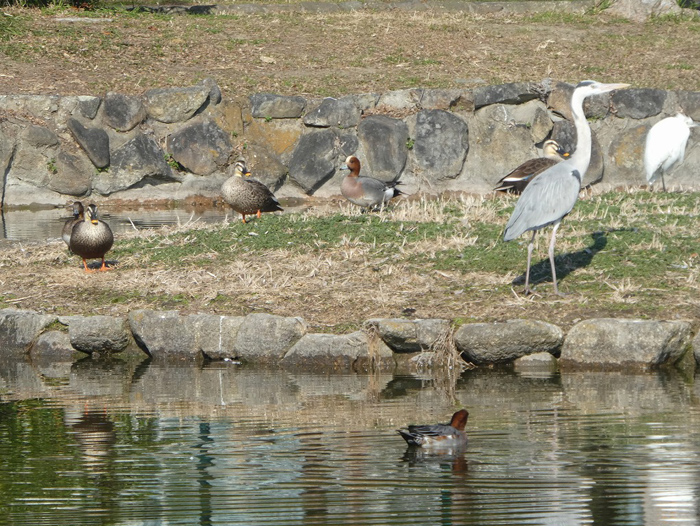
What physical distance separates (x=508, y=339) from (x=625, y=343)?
35.1 inches

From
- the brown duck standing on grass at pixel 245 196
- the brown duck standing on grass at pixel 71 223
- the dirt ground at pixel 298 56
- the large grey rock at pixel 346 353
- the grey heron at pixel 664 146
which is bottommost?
the large grey rock at pixel 346 353

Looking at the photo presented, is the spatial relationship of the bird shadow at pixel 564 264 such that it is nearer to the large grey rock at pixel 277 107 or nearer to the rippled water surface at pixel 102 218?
the rippled water surface at pixel 102 218

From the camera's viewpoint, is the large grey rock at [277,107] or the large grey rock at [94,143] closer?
the large grey rock at [94,143]

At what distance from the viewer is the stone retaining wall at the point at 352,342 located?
8.72 meters

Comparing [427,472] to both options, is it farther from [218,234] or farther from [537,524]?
[218,234]

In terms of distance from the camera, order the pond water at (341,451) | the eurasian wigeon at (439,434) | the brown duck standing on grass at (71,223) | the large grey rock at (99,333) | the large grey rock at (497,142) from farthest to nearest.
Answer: the large grey rock at (497,142) → the brown duck standing on grass at (71,223) → the large grey rock at (99,333) → the eurasian wigeon at (439,434) → the pond water at (341,451)

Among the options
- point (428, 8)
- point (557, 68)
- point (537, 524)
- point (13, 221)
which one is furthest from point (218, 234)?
point (428, 8)

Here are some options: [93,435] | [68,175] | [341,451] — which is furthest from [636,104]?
[93,435]

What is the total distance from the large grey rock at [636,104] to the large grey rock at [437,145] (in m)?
2.40

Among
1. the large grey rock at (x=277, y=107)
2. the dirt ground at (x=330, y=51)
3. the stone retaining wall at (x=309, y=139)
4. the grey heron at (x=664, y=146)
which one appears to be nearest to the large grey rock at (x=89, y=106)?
the stone retaining wall at (x=309, y=139)

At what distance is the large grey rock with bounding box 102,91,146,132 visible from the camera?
1723 centimetres

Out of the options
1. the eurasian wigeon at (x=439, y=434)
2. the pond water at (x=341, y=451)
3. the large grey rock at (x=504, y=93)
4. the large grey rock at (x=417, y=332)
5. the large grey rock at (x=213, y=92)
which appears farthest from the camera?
the large grey rock at (x=213, y=92)

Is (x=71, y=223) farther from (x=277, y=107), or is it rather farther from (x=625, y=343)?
(x=625, y=343)

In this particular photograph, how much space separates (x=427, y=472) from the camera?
6.21 metres
